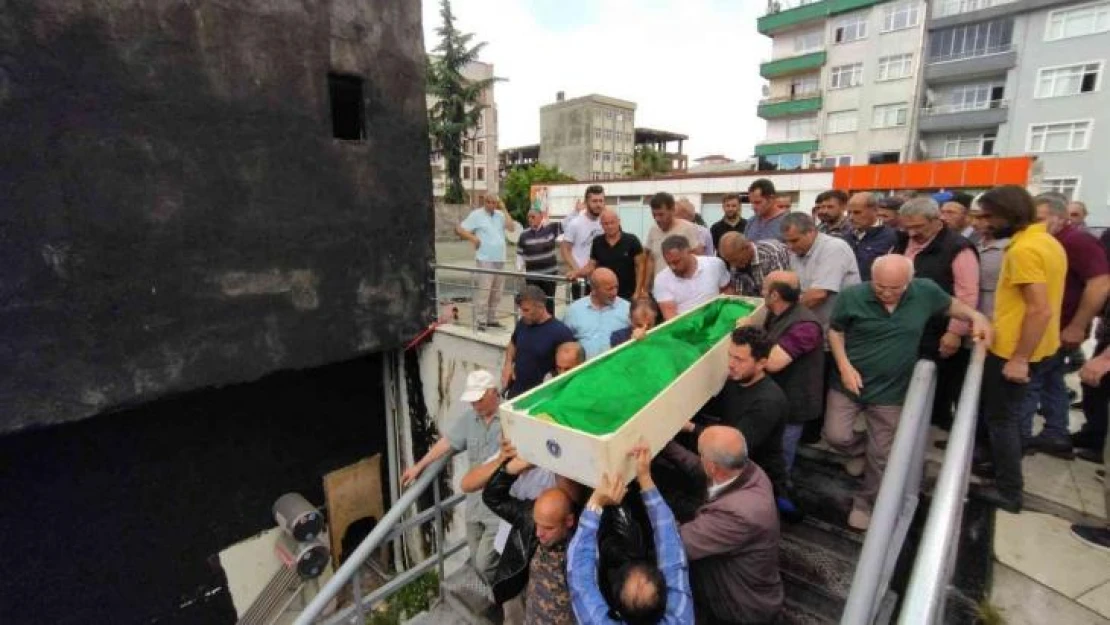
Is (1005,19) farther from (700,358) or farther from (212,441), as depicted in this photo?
(212,441)

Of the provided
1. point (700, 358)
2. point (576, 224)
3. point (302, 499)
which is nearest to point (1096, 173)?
point (576, 224)

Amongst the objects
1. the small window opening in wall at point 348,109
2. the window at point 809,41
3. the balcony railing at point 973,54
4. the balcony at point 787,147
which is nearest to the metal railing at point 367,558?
the small window opening in wall at point 348,109

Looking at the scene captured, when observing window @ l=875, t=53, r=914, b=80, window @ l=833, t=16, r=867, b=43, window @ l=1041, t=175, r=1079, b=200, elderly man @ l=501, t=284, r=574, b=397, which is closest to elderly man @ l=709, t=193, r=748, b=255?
elderly man @ l=501, t=284, r=574, b=397

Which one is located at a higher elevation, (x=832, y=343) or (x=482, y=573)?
(x=832, y=343)

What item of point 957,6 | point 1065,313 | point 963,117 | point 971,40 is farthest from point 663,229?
point 957,6

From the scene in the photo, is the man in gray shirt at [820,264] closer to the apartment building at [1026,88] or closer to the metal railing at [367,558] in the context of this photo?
the metal railing at [367,558]

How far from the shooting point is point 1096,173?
73.3 feet

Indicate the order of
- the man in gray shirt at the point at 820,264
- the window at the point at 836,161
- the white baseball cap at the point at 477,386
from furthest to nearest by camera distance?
1. the window at the point at 836,161
2. the man in gray shirt at the point at 820,264
3. the white baseball cap at the point at 477,386

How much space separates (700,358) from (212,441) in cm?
604

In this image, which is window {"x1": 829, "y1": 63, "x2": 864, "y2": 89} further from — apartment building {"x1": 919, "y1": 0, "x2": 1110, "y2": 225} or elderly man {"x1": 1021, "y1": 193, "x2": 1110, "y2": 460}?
elderly man {"x1": 1021, "y1": 193, "x2": 1110, "y2": 460}

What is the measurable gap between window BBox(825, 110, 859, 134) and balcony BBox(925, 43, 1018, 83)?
11.7 feet

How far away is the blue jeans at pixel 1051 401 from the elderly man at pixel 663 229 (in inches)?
107

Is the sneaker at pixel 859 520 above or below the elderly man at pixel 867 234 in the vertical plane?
below

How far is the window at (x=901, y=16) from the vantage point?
1073 inches
